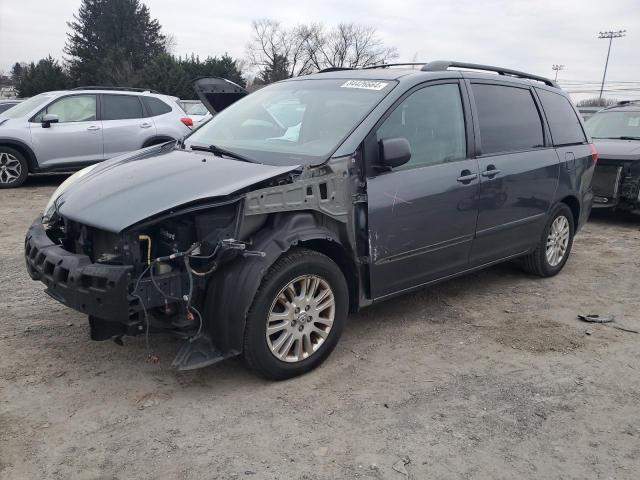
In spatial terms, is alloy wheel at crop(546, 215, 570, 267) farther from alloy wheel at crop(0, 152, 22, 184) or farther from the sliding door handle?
alloy wheel at crop(0, 152, 22, 184)

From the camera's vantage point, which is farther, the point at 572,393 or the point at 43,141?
the point at 43,141

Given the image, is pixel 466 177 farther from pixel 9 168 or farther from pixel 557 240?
pixel 9 168

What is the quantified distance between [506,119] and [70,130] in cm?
790

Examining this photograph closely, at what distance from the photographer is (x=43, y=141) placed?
32.4ft

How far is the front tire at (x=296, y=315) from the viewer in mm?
3244

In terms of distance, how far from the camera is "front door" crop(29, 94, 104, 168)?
988 centimetres

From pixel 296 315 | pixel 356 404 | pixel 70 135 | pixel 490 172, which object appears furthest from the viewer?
pixel 70 135

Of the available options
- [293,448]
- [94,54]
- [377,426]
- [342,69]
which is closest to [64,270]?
[293,448]

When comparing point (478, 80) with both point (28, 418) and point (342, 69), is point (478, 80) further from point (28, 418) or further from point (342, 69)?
point (28, 418)

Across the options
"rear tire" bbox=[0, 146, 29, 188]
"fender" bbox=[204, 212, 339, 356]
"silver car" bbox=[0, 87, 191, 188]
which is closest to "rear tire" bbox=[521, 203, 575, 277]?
"fender" bbox=[204, 212, 339, 356]

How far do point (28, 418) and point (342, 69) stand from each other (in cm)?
342

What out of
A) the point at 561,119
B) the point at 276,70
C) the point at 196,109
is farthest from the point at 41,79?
the point at 561,119

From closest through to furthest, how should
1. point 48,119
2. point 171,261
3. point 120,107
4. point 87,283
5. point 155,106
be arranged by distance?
point 87,283, point 171,261, point 48,119, point 120,107, point 155,106

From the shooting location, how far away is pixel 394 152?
363 cm
